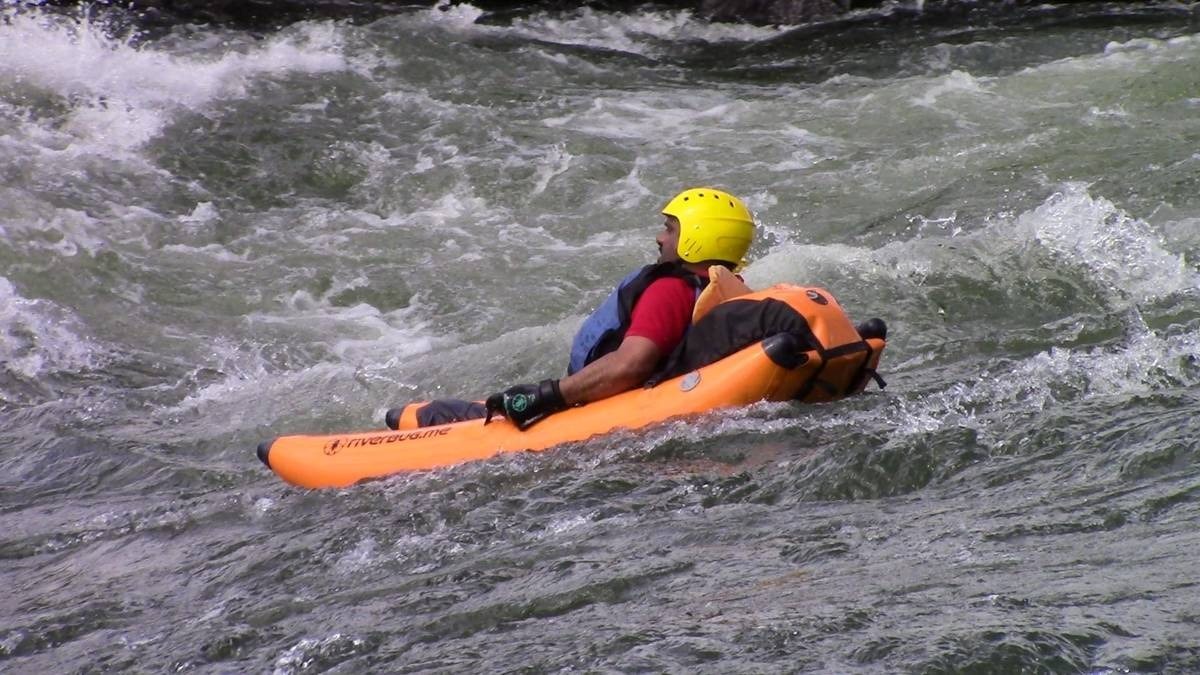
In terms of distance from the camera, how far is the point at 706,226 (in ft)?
18.0

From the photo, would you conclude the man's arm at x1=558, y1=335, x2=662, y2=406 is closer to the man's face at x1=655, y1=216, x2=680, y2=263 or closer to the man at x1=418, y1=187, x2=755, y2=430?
the man at x1=418, y1=187, x2=755, y2=430

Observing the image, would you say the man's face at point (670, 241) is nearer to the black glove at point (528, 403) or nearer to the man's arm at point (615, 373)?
the man's arm at point (615, 373)

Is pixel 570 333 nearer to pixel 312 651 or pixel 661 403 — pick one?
A: pixel 661 403

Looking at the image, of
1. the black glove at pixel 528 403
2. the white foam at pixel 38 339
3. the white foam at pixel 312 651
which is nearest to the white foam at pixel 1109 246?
the black glove at pixel 528 403

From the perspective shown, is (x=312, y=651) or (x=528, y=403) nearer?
(x=312, y=651)

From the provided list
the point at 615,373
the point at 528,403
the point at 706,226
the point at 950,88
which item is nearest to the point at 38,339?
the point at 528,403

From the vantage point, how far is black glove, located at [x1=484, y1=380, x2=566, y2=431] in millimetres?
5441

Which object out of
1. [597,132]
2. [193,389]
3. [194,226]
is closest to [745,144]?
[597,132]

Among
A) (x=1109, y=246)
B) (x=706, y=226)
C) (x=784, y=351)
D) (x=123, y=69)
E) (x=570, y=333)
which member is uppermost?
(x=706, y=226)

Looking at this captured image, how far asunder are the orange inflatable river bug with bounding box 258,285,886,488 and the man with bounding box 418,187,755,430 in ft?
0.22

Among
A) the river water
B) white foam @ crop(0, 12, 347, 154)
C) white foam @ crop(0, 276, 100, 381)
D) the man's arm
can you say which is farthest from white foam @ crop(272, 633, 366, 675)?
white foam @ crop(0, 12, 347, 154)

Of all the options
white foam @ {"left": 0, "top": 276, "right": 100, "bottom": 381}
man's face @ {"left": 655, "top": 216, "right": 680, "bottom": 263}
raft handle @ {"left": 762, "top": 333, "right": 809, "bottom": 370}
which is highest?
man's face @ {"left": 655, "top": 216, "right": 680, "bottom": 263}

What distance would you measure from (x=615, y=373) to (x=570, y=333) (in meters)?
2.26

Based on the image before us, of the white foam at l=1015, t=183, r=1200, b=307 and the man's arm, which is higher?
the man's arm
